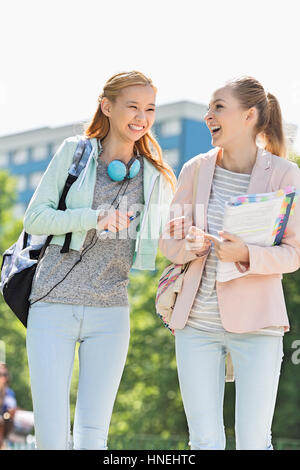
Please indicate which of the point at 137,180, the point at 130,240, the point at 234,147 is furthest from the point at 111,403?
the point at 234,147

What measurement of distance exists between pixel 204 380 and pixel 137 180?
1.20m

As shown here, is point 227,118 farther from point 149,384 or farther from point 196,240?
point 149,384

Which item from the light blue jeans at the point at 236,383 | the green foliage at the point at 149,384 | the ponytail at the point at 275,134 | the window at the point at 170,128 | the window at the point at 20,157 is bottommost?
the green foliage at the point at 149,384

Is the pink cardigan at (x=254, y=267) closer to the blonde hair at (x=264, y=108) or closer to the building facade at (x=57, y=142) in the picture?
the blonde hair at (x=264, y=108)

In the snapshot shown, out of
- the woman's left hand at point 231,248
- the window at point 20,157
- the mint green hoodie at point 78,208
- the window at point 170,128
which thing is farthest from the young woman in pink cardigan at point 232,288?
the window at point 20,157

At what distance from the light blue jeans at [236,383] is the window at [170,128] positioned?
65.1 meters

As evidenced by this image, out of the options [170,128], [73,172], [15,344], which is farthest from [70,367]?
[170,128]

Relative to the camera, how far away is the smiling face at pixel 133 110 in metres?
4.38

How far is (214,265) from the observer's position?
4121 millimetres

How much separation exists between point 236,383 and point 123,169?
1286mm

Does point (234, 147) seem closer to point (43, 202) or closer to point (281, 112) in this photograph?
point (281, 112)

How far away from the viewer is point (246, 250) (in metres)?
3.94

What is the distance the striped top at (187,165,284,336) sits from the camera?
403cm

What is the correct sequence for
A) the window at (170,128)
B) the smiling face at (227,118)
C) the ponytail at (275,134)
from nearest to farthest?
the smiling face at (227,118) → the ponytail at (275,134) → the window at (170,128)
